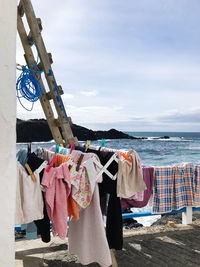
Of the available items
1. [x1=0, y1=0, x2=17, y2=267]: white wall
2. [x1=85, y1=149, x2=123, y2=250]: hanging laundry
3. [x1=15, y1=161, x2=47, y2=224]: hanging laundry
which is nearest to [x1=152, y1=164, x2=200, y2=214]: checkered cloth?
[x1=85, y1=149, x2=123, y2=250]: hanging laundry

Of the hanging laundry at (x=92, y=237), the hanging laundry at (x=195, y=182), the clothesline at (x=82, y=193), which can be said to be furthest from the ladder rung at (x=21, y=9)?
the hanging laundry at (x=195, y=182)

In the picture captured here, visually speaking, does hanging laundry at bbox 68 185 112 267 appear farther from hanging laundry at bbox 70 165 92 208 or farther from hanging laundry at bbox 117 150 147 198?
hanging laundry at bbox 117 150 147 198

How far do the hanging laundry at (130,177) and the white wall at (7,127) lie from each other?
Answer: 4.52ft

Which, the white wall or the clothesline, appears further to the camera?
the clothesline

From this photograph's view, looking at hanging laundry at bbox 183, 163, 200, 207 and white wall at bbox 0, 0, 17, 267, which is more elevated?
white wall at bbox 0, 0, 17, 267

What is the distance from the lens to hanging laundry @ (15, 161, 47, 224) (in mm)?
2492

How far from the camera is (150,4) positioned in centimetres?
497

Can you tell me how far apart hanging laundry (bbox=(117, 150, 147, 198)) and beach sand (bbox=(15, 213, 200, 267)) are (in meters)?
0.95

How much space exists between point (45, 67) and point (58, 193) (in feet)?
6.04

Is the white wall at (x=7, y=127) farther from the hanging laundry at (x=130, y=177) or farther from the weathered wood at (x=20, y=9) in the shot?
the weathered wood at (x=20, y=9)

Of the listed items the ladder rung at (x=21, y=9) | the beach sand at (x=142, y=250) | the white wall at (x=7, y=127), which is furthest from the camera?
the ladder rung at (x=21, y=9)

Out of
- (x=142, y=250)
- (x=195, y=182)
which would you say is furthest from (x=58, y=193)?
(x=195, y=182)

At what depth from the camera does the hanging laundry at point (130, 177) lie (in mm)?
2857

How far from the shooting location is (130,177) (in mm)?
2949
